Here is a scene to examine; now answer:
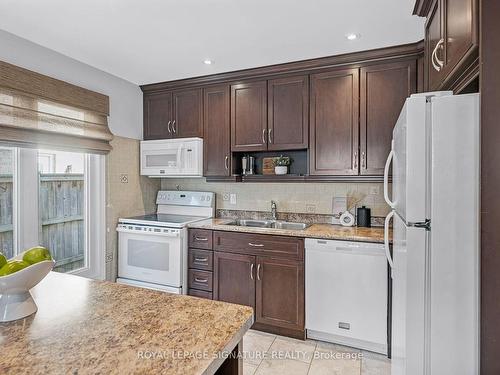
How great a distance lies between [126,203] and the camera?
3348 mm

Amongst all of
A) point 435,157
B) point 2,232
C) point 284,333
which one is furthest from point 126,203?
point 435,157

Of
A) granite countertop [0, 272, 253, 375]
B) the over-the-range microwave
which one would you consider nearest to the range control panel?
the over-the-range microwave

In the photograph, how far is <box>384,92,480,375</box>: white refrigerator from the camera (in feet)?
3.63

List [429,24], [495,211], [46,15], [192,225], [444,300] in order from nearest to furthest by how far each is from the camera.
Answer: [495,211] < [444,300] < [429,24] < [46,15] < [192,225]

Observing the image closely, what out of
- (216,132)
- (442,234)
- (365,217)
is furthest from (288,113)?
(442,234)

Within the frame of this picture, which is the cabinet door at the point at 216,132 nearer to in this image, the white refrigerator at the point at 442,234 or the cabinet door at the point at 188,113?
the cabinet door at the point at 188,113

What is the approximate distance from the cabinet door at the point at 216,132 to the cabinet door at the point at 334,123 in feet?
2.83

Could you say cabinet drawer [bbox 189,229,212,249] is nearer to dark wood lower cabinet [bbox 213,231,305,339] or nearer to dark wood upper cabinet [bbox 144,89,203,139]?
dark wood lower cabinet [bbox 213,231,305,339]

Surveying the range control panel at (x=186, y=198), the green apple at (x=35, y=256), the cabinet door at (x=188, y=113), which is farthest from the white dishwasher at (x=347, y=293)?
the green apple at (x=35, y=256)

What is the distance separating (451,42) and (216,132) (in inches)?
87.7

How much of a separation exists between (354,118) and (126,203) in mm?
2448

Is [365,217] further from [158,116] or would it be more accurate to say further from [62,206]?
[62,206]

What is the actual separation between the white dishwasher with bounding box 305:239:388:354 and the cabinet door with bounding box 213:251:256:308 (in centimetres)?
50

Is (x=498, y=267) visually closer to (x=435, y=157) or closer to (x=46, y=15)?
(x=435, y=157)
